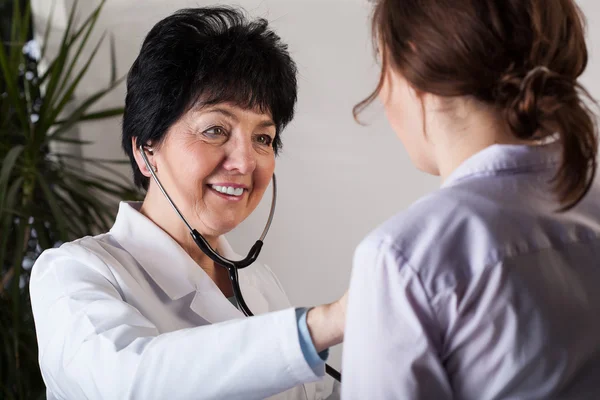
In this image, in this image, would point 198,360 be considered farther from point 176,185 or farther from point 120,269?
→ point 176,185

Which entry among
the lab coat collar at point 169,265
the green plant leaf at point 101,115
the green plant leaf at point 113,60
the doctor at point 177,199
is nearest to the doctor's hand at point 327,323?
the doctor at point 177,199

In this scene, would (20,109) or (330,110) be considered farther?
(330,110)

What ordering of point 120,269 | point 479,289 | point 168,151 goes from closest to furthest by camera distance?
1. point 479,289
2. point 120,269
3. point 168,151

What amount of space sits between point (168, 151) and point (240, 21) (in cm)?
31

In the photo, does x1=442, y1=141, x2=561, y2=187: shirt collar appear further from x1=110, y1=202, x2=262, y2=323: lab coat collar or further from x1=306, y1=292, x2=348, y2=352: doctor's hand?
x1=110, y1=202, x2=262, y2=323: lab coat collar

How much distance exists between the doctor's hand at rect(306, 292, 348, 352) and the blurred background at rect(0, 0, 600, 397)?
1387mm

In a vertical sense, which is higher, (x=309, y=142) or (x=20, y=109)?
(x=20, y=109)

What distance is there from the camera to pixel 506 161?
78 centimetres

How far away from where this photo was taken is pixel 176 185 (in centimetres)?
137

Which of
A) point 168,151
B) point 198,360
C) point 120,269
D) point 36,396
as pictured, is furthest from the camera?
point 36,396

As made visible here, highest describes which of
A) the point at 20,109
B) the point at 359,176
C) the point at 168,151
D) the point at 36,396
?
the point at 20,109

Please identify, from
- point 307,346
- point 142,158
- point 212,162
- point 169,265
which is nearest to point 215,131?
point 212,162

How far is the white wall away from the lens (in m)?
2.27

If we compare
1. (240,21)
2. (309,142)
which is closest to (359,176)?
(309,142)
